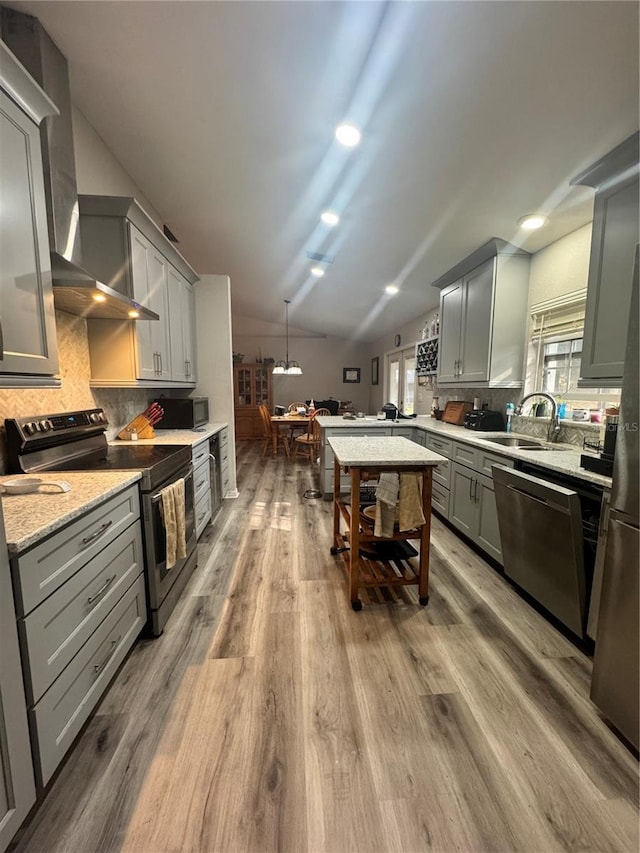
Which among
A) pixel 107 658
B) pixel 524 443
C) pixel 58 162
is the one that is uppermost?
pixel 58 162

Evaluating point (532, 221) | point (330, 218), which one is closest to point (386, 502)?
point (532, 221)

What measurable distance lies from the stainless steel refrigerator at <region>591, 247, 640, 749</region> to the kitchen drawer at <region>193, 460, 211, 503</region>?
2.36 meters

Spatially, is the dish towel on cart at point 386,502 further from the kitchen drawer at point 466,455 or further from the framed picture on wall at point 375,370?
the framed picture on wall at point 375,370

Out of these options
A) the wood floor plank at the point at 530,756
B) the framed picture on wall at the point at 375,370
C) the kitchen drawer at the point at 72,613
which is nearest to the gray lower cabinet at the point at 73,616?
the kitchen drawer at the point at 72,613

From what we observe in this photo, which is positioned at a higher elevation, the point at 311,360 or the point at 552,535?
the point at 311,360

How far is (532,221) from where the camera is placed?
237 cm

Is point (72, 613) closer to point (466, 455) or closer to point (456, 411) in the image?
point (466, 455)

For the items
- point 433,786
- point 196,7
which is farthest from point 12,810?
point 196,7

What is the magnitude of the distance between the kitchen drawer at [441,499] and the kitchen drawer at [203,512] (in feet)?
6.42

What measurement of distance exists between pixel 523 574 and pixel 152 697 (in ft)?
6.56

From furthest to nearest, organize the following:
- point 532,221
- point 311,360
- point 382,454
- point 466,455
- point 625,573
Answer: point 311,360, point 466,455, point 532,221, point 382,454, point 625,573

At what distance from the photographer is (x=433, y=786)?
1.11m

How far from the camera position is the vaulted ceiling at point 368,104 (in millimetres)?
1283

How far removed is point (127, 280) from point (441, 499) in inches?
121
